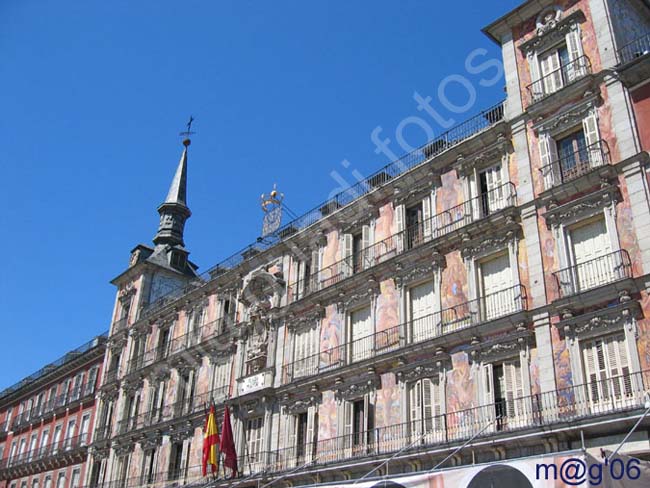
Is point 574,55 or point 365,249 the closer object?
point 574,55

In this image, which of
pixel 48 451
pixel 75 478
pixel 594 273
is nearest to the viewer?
pixel 594 273

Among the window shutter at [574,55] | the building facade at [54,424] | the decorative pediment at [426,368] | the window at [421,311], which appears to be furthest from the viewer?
the building facade at [54,424]

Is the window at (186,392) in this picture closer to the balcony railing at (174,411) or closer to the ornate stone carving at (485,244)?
the balcony railing at (174,411)

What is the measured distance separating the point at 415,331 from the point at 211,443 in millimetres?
10561

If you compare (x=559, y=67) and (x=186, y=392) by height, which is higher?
(x=559, y=67)

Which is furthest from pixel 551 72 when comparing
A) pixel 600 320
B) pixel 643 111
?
pixel 600 320

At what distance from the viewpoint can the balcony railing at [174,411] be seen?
108 feet

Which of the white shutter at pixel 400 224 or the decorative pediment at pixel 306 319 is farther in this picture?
the decorative pediment at pixel 306 319

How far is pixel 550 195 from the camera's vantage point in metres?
22.1

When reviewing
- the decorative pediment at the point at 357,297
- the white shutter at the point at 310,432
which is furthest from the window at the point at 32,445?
the decorative pediment at the point at 357,297

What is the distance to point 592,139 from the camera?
2184cm

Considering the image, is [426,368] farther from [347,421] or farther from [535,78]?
[535,78]

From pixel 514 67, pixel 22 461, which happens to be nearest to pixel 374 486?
pixel 514 67

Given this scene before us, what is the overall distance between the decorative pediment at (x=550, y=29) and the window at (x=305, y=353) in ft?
46.4
